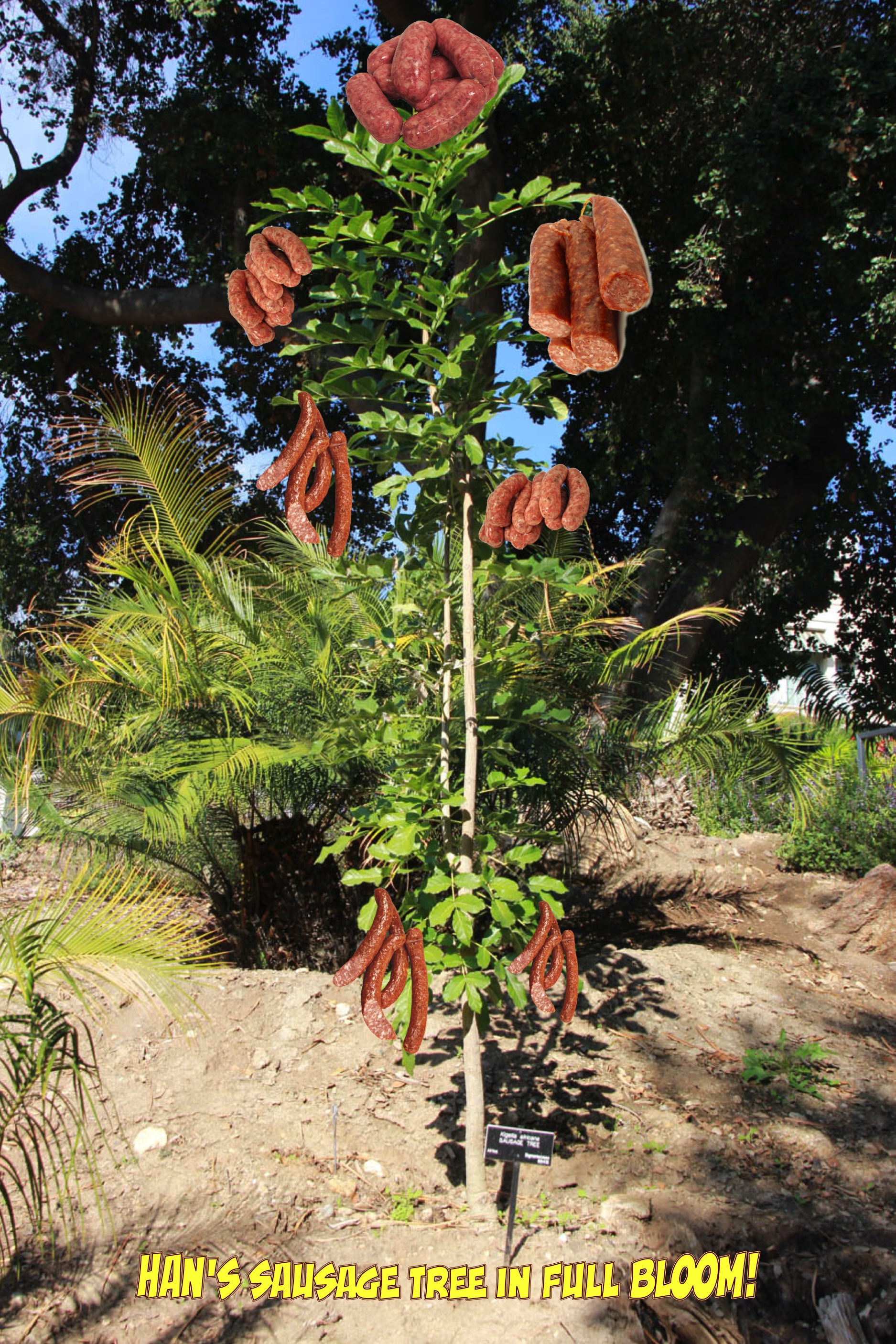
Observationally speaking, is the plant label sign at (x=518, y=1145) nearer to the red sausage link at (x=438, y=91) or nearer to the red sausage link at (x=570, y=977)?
the red sausage link at (x=570, y=977)

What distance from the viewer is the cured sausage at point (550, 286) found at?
1838 millimetres

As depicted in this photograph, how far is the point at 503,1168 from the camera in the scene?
124 inches

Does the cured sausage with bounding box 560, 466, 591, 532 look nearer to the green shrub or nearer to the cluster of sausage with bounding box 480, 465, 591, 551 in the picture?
the cluster of sausage with bounding box 480, 465, 591, 551

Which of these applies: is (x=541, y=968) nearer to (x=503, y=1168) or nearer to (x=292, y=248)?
(x=503, y=1168)

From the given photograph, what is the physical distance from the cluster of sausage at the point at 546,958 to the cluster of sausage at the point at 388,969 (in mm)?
279

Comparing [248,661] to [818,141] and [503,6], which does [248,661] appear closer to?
[818,141]

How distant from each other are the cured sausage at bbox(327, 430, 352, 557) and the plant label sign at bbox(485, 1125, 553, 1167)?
1.53 meters

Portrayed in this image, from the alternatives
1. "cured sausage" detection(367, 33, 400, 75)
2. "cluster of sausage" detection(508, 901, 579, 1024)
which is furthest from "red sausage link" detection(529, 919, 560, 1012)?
"cured sausage" detection(367, 33, 400, 75)

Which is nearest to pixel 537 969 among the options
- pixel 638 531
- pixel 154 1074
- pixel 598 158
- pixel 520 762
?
pixel 520 762

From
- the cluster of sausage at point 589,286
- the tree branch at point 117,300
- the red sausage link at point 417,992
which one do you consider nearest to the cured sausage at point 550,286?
the cluster of sausage at point 589,286

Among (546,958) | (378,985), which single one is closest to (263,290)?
(378,985)

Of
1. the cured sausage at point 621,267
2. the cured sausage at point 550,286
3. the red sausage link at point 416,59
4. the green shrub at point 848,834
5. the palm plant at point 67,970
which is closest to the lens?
the cured sausage at point 621,267

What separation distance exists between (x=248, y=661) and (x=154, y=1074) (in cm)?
160

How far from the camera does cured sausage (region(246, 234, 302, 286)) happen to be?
89.0 inches
